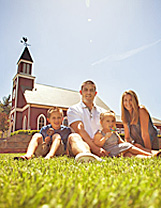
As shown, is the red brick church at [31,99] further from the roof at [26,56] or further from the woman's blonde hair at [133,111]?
the woman's blonde hair at [133,111]

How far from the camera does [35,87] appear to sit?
22.8 metres

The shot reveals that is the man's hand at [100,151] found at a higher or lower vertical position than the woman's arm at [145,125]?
lower

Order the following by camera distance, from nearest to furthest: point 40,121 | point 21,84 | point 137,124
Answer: point 137,124
point 40,121
point 21,84

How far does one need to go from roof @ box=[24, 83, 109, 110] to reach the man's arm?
15865 millimetres

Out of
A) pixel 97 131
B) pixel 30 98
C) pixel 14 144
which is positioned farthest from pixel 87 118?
pixel 30 98

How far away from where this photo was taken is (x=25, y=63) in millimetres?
23484

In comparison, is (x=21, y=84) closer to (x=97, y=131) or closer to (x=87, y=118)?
(x=87, y=118)

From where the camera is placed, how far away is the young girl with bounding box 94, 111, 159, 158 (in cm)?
318

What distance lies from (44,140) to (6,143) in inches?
412

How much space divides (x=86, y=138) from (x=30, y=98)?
1733 cm

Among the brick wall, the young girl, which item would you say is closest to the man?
the young girl

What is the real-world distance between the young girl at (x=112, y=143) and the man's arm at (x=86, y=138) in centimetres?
11

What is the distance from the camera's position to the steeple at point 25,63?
23219 mm

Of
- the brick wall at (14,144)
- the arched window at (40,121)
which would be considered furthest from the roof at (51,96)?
the brick wall at (14,144)
